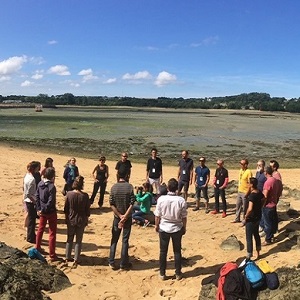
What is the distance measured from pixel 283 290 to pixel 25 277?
3804 millimetres

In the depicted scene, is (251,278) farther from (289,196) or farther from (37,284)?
(289,196)

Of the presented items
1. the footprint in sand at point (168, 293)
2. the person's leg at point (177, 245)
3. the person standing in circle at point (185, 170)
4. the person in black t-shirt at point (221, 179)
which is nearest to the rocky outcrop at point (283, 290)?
the footprint in sand at point (168, 293)

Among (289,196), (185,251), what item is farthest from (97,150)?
(185,251)

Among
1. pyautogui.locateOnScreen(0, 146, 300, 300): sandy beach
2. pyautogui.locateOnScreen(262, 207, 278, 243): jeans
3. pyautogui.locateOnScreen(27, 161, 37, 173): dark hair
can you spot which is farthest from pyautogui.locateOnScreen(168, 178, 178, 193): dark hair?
pyautogui.locateOnScreen(27, 161, 37, 173): dark hair

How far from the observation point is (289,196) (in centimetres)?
1328

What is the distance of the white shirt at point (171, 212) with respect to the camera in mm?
6426

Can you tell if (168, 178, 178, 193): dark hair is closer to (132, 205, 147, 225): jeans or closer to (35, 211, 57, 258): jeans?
(35, 211, 57, 258): jeans

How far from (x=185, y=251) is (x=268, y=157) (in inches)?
950

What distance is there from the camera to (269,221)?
8.11 metres

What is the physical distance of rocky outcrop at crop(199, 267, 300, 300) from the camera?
498 cm

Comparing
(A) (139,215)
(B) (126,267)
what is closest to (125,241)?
(B) (126,267)

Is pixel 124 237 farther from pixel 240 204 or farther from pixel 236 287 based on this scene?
pixel 240 204

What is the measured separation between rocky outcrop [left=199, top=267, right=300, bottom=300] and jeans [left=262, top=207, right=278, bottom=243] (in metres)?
2.50

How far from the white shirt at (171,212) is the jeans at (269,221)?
8.36ft
